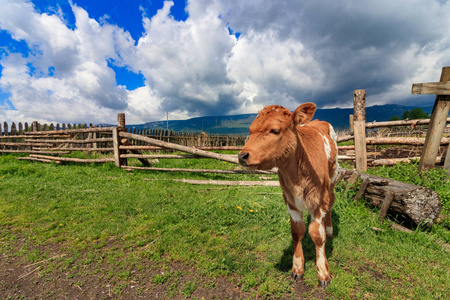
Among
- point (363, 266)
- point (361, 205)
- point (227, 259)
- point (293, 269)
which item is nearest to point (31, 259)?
point (227, 259)

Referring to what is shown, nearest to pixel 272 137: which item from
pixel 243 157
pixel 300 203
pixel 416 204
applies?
pixel 243 157

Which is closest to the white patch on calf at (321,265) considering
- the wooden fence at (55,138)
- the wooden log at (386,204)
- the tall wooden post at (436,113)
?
the wooden log at (386,204)

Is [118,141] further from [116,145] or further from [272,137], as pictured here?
[272,137]

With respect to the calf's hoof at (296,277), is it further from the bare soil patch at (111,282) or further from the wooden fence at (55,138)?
the wooden fence at (55,138)

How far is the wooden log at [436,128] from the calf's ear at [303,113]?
4356mm

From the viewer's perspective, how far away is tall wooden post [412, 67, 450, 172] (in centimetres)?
450

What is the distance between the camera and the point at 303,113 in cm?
234

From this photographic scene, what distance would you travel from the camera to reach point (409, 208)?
11.3 feet

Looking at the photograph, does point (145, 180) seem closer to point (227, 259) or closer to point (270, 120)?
point (227, 259)

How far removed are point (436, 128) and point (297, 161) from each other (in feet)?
14.9

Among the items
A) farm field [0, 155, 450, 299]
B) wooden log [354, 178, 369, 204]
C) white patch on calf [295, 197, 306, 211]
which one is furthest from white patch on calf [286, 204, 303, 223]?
wooden log [354, 178, 369, 204]

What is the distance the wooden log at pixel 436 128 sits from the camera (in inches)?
179

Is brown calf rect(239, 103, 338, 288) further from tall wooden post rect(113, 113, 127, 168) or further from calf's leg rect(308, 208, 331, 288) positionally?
tall wooden post rect(113, 113, 127, 168)

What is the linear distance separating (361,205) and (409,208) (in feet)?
2.66
